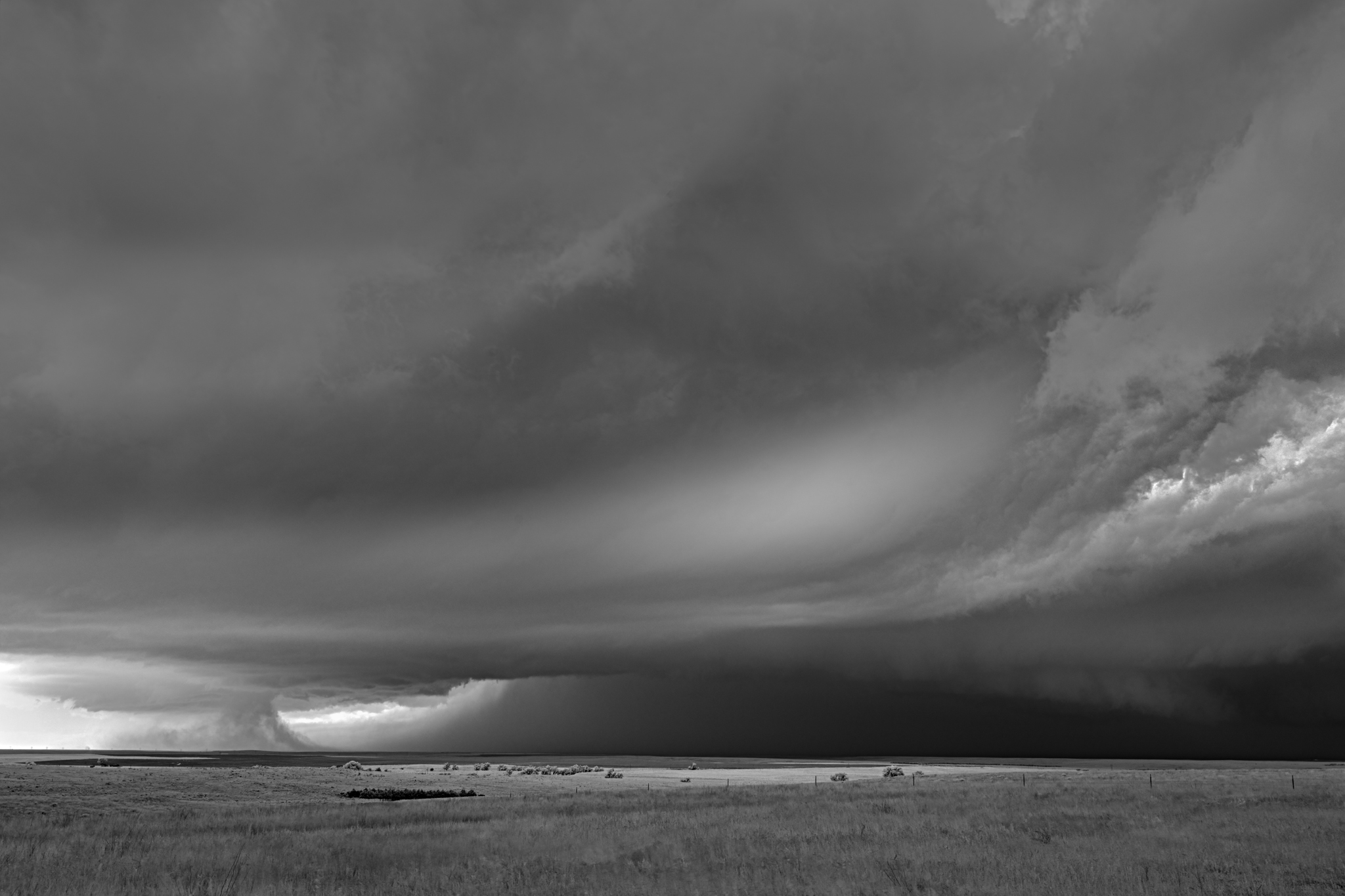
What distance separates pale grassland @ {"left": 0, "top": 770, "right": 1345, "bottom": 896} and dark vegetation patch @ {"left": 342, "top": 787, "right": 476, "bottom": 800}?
1075cm

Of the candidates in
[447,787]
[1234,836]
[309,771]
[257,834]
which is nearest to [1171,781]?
[1234,836]

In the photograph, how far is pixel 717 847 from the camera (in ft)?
98.0

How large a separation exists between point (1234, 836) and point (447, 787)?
58.9 m

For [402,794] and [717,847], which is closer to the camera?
[717,847]

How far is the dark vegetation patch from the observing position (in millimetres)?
63375

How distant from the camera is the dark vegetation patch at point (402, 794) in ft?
208

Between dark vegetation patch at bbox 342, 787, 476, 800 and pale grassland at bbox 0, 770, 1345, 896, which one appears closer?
pale grassland at bbox 0, 770, 1345, 896

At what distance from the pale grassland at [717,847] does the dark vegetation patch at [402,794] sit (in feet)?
35.3

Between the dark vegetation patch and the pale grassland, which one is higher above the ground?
the pale grassland

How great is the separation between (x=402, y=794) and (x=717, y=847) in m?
43.4

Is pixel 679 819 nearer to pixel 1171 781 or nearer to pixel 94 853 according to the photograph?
pixel 94 853

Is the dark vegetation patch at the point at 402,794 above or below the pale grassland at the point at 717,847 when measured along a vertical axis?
below

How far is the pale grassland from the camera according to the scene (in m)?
21.5

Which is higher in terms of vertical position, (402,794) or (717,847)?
(717,847)
